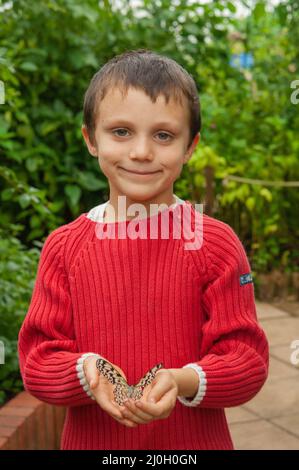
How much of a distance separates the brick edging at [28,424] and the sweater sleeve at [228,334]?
1280 mm

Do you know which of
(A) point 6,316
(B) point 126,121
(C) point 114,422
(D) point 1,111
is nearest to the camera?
(B) point 126,121

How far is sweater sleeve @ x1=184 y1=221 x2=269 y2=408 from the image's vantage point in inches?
62.3

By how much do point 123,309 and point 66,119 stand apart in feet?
12.5

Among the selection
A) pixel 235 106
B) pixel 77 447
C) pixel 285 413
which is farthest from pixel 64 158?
pixel 77 447

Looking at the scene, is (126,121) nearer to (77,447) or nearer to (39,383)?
(39,383)

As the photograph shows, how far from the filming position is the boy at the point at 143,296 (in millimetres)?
1577

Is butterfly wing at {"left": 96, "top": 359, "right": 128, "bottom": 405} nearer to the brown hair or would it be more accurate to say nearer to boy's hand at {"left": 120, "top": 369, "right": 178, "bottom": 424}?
A: boy's hand at {"left": 120, "top": 369, "right": 178, "bottom": 424}

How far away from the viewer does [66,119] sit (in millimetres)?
5324

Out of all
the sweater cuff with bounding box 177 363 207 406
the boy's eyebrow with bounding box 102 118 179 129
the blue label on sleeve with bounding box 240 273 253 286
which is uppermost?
the boy's eyebrow with bounding box 102 118 179 129

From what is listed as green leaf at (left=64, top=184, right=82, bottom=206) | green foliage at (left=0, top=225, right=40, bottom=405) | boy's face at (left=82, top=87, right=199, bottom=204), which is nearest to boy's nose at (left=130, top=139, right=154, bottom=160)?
boy's face at (left=82, top=87, right=199, bottom=204)

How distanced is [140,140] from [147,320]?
1.11ft

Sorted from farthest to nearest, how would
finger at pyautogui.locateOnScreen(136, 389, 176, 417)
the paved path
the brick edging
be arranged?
1. the paved path
2. the brick edging
3. finger at pyautogui.locateOnScreen(136, 389, 176, 417)

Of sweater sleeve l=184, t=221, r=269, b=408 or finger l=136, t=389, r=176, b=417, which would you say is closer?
finger l=136, t=389, r=176, b=417

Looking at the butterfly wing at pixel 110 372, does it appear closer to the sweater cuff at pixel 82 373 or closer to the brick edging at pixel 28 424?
the sweater cuff at pixel 82 373
